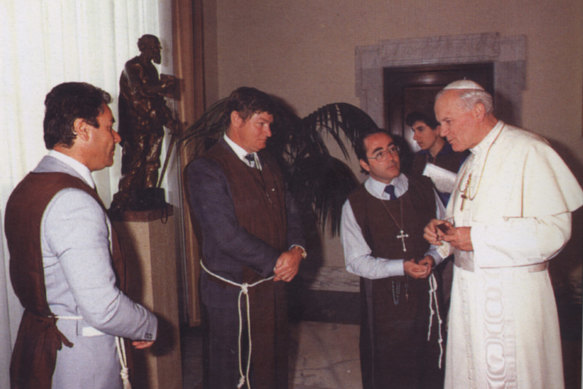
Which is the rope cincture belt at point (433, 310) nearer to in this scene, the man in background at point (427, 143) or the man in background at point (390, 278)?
the man in background at point (390, 278)

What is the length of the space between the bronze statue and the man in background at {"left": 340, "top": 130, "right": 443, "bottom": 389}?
1226 millimetres

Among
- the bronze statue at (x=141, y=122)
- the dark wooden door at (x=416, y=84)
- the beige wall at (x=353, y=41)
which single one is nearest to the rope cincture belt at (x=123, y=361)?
the bronze statue at (x=141, y=122)

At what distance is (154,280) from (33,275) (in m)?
1.31

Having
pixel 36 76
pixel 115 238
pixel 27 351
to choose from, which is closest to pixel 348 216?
pixel 115 238

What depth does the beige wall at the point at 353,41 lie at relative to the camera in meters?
4.66

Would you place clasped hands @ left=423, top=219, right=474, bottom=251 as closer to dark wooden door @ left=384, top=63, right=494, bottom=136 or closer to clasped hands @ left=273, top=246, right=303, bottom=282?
clasped hands @ left=273, top=246, right=303, bottom=282

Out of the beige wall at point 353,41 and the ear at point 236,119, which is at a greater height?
the beige wall at point 353,41

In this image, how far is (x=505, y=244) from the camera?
191 cm

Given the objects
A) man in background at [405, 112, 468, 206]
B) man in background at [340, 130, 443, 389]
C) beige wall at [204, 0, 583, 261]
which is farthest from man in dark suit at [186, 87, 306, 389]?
beige wall at [204, 0, 583, 261]

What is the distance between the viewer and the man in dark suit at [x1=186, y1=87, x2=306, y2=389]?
7.29 ft

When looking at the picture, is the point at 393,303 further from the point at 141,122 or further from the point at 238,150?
the point at 141,122

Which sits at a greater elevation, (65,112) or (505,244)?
(65,112)

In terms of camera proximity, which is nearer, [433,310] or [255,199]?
[255,199]

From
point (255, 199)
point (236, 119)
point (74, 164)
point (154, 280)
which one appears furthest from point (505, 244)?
point (154, 280)
